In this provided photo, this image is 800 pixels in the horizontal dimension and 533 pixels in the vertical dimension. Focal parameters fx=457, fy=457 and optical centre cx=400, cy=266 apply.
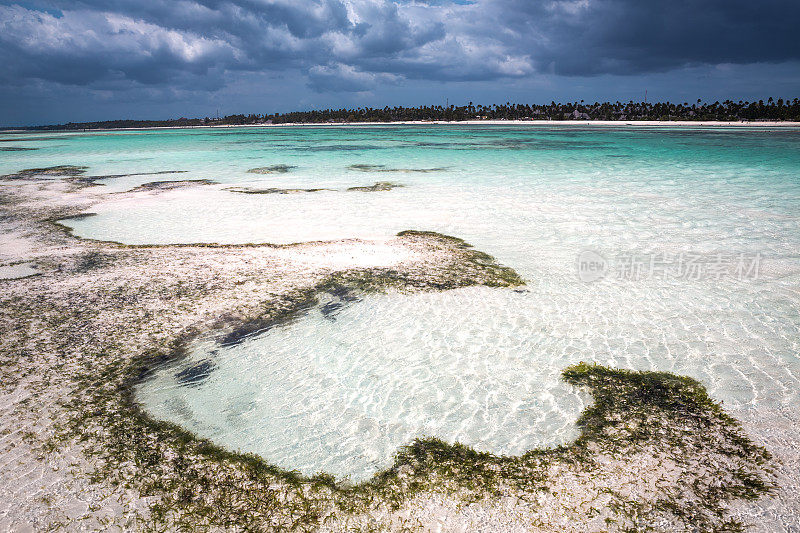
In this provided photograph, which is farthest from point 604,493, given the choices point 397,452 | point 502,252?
point 502,252

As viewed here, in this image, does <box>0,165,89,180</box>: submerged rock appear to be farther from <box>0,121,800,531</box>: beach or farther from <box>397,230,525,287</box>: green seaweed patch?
<box>397,230,525,287</box>: green seaweed patch

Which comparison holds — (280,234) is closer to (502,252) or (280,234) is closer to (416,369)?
(502,252)

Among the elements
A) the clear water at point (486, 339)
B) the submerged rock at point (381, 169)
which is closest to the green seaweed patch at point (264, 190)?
the clear water at point (486, 339)

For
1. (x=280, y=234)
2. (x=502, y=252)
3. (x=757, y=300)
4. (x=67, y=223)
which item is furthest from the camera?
(x=67, y=223)

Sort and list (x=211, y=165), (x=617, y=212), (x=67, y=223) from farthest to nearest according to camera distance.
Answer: (x=211, y=165) < (x=617, y=212) < (x=67, y=223)

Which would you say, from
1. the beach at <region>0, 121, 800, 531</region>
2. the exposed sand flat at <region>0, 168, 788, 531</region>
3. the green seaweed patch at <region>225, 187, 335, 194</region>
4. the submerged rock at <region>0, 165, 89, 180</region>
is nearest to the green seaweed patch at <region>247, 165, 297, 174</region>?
the green seaweed patch at <region>225, 187, 335, 194</region>
